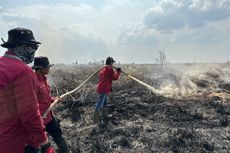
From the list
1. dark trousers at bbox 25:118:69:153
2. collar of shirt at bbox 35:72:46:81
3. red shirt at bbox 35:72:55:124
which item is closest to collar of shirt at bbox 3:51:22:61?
red shirt at bbox 35:72:55:124

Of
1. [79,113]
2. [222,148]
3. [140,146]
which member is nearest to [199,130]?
[222,148]

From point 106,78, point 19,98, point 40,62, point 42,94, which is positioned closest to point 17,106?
point 19,98

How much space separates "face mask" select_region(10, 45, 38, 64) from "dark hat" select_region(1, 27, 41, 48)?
4 cm

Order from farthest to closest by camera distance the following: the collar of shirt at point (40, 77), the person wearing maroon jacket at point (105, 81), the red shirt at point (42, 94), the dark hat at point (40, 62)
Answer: the person wearing maroon jacket at point (105, 81), the dark hat at point (40, 62), the collar of shirt at point (40, 77), the red shirt at point (42, 94)

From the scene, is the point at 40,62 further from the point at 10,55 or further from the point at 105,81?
the point at 105,81

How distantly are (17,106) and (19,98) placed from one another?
0.08 meters

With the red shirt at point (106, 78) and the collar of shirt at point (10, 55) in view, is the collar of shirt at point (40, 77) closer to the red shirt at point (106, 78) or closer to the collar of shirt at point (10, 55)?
the collar of shirt at point (10, 55)

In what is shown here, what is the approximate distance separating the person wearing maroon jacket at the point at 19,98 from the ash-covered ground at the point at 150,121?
188 inches

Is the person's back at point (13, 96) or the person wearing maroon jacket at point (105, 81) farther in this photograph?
the person wearing maroon jacket at point (105, 81)

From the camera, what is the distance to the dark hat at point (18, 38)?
3439 millimetres

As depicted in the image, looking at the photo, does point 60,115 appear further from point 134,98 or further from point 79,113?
point 134,98

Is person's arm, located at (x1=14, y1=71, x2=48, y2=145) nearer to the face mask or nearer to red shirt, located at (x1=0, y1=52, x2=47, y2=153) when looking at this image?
red shirt, located at (x1=0, y1=52, x2=47, y2=153)

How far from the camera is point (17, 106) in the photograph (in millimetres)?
3215

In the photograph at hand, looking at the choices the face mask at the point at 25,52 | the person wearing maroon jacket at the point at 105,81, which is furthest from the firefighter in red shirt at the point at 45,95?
the person wearing maroon jacket at the point at 105,81
